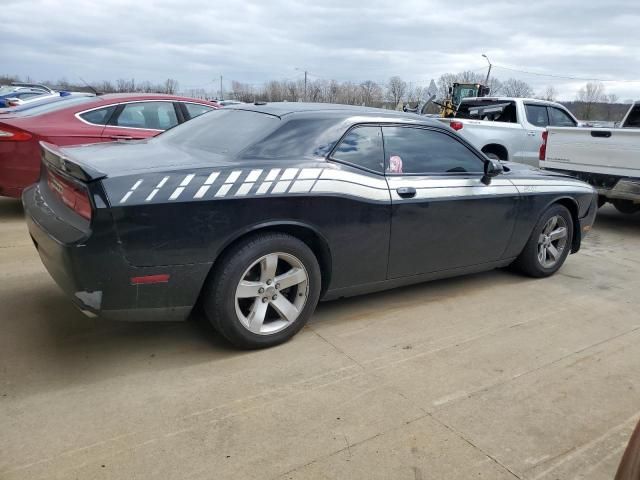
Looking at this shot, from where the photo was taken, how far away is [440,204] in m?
3.91

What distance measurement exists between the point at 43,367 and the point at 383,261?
2219 mm

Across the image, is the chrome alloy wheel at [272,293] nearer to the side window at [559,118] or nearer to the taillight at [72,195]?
the taillight at [72,195]

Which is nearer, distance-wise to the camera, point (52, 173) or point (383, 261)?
point (52, 173)

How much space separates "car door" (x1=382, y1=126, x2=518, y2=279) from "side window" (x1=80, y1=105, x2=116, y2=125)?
3.87 metres

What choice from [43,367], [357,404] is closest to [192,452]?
[357,404]

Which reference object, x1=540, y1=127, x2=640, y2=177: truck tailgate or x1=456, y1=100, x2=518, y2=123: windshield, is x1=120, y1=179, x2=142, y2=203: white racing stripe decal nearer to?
x1=540, y1=127, x2=640, y2=177: truck tailgate

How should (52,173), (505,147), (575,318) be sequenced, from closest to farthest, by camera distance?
(52,173) → (575,318) → (505,147)

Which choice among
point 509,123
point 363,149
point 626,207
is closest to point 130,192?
point 363,149

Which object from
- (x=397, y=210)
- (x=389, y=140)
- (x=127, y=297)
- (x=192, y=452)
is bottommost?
(x=192, y=452)

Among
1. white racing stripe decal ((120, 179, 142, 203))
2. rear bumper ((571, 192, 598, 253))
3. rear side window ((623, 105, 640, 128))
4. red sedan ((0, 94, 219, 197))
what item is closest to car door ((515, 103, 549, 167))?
rear side window ((623, 105, 640, 128))

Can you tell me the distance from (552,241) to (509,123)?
5385 mm

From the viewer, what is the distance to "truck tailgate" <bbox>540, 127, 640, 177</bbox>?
6.66 m

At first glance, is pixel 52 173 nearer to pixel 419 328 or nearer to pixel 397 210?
pixel 397 210

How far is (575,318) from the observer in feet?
13.5
